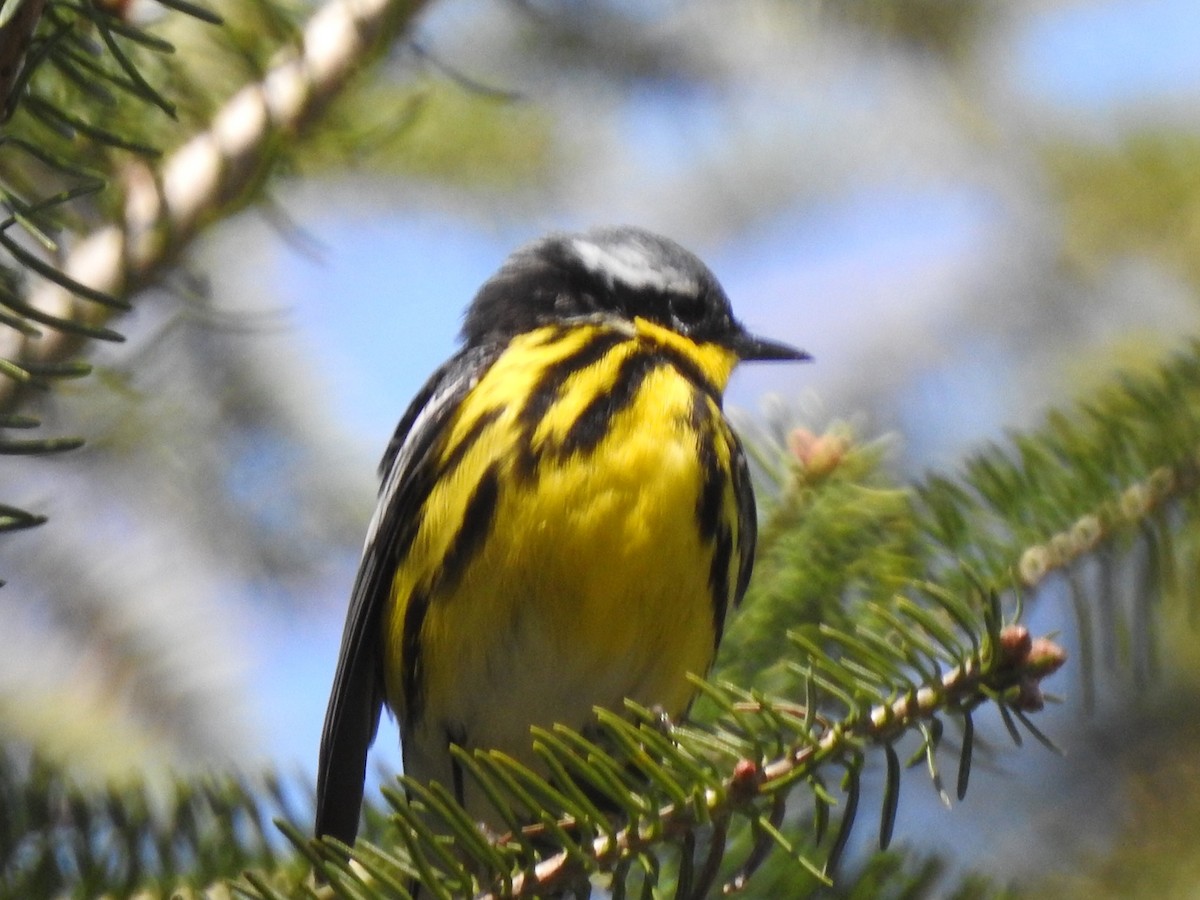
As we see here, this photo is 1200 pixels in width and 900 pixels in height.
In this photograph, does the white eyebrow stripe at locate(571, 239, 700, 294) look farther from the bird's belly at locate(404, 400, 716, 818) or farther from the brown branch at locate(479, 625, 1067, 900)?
the brown branch at locate(479, 625, 1067, 900)

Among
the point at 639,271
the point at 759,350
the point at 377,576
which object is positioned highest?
the point at 639,271

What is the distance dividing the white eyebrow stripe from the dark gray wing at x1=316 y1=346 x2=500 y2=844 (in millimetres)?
242

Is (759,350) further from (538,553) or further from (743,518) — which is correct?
(538,553)

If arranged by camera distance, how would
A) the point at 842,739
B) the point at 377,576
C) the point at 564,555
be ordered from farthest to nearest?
the point at 377,576 < the point at 564,555 < the point at 842,739

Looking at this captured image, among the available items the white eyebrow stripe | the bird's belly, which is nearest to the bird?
the bird's belly

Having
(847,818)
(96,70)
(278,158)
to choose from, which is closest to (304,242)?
(278,158)

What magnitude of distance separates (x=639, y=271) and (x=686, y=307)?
84 mm

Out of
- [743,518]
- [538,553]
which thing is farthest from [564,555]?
[743,518]

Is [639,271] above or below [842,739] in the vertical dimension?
above

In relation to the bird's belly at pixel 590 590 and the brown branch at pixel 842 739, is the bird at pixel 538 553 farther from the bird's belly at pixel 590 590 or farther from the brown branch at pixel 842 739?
the brown branch at pixel 842 739

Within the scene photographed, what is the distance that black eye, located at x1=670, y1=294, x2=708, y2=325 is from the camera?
2.17 meters

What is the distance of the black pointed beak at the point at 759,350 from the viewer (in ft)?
7.07

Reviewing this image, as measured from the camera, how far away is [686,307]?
2.17 meters

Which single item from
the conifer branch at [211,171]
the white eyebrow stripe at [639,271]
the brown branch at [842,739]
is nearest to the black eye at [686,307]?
the white eyebrow stripe at [639,271]
